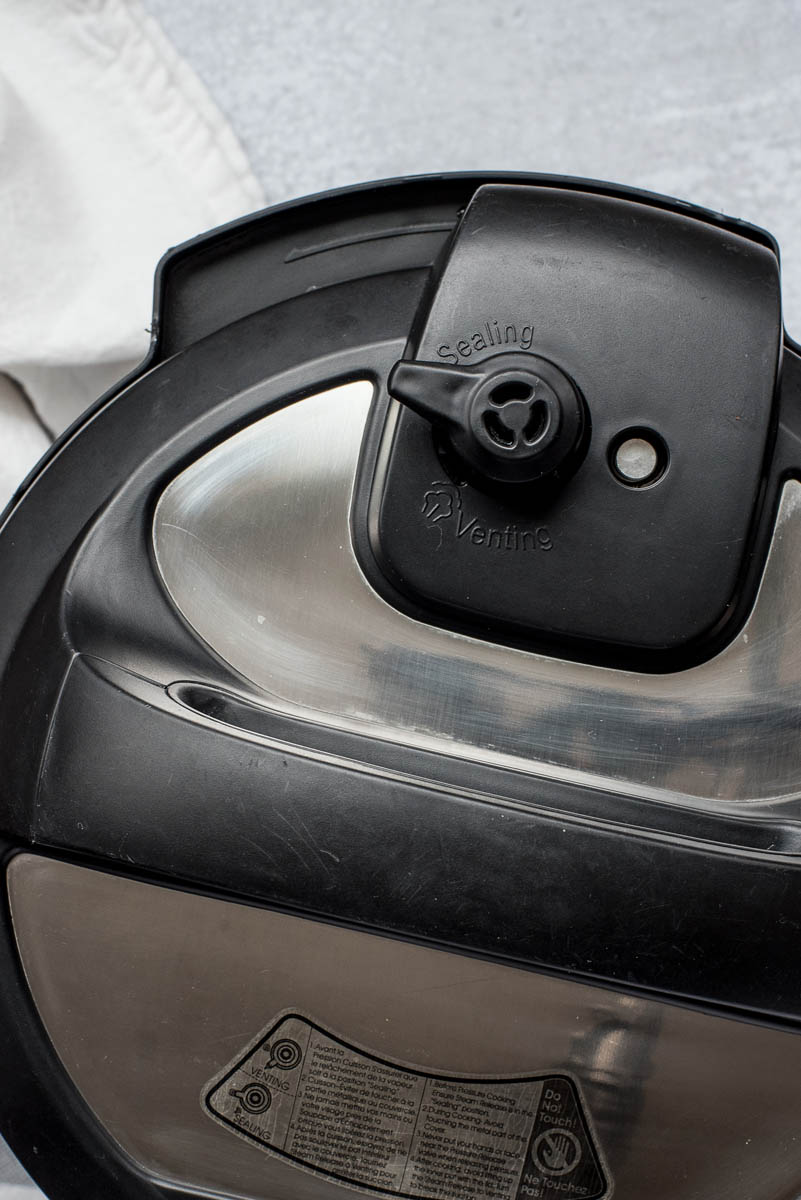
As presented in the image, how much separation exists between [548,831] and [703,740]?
0.30ft

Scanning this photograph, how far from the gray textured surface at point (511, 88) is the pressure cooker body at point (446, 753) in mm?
313

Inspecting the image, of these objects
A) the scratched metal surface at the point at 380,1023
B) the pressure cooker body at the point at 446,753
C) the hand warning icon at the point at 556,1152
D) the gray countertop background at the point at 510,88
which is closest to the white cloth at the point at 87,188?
the gray countertop background at the point at 510,88

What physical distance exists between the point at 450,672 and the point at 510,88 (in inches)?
20.5

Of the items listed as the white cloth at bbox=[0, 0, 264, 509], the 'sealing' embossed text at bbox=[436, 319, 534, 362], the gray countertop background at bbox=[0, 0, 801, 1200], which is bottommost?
the 'sealing' embossed text at bbox=[436, 319, 534, 362]

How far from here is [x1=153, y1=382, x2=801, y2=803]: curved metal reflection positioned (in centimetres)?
46

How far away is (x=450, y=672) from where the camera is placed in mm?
458

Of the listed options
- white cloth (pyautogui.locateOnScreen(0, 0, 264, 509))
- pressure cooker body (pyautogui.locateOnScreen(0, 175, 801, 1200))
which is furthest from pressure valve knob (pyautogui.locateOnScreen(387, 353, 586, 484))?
white cloth (pyautogui.locateOnScreen(0, 0, 264, 509))

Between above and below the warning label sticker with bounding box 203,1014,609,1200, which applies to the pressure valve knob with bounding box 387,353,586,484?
above

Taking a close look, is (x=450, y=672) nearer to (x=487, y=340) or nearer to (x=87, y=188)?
(x=487, y=340)

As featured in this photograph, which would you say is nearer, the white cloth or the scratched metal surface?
the scratched metal surface

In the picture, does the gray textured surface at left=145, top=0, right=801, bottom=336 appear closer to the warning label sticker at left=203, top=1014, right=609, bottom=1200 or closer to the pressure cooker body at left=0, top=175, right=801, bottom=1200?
the pressure cooker body at left=0, top=175, right=801, bottom=1200

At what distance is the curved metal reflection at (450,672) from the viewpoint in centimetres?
46

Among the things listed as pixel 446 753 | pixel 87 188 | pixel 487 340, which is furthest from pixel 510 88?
pixel 446 753

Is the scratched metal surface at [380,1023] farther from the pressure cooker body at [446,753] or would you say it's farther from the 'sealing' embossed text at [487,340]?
the 'sealing' embossed text at [487,340]
